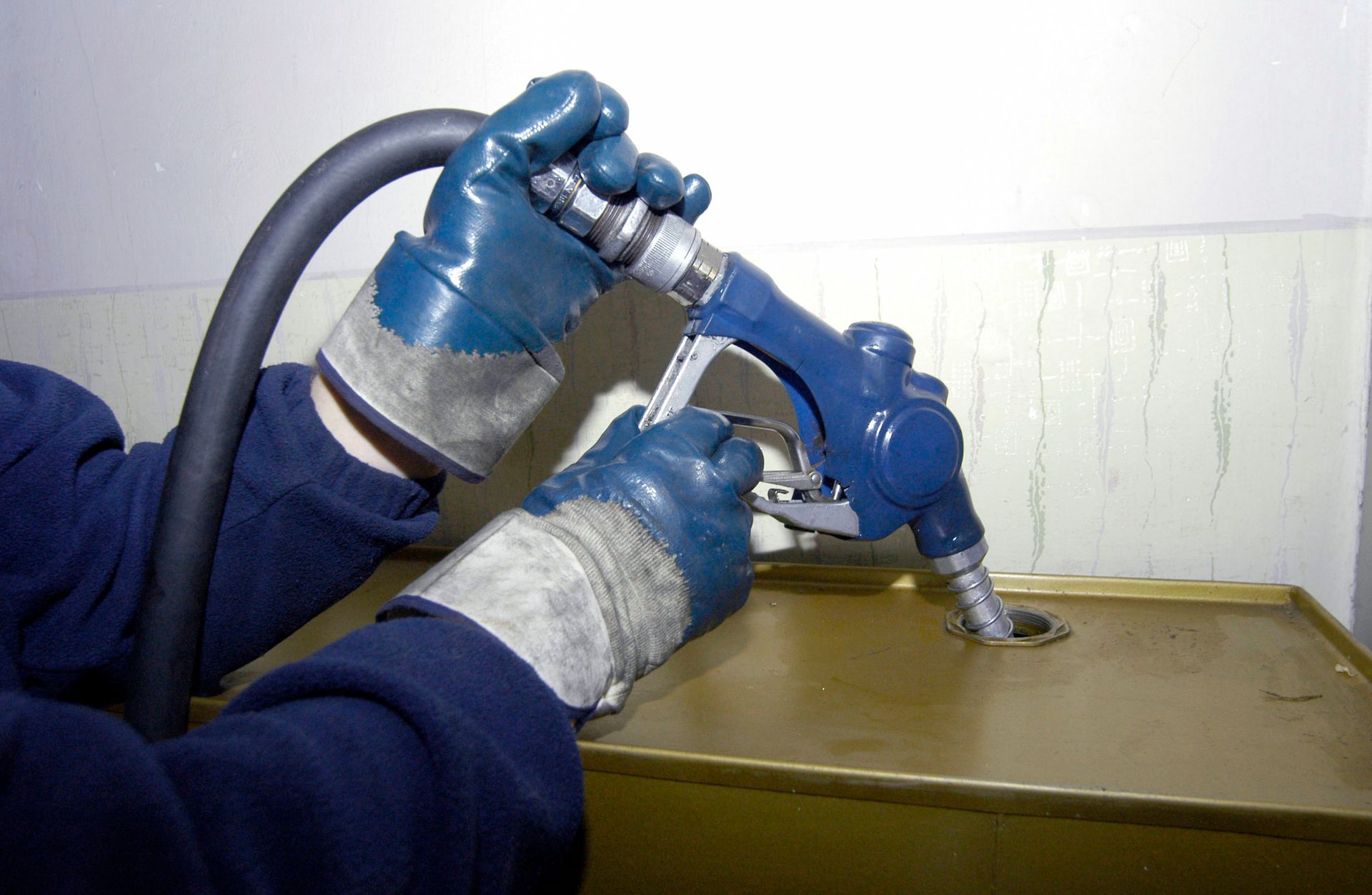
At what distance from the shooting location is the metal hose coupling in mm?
695

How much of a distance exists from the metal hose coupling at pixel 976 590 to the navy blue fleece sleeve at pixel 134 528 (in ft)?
1.40

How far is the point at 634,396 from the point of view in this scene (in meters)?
0.89

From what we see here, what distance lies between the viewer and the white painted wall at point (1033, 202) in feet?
2.40

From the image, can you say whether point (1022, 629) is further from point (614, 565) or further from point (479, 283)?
point (479, 283)

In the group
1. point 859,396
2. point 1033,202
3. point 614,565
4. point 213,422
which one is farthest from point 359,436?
point 1033,202

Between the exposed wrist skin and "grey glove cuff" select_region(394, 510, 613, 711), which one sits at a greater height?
the exposed wrist skin

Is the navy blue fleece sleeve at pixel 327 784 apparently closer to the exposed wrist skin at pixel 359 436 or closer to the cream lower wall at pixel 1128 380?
the exposed wrist skin at pixel 359 436

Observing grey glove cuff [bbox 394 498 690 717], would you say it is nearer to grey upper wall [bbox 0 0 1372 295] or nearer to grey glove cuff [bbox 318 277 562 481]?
grey glove cuff [bbox 318 277 562 481]

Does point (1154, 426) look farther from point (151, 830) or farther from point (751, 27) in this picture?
point (151, 830)

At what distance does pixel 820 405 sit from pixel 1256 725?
36cm

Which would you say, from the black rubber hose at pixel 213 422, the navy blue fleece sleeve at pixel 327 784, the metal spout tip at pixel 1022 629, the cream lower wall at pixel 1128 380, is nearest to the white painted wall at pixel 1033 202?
the cream lower wall at pixel 1128 380

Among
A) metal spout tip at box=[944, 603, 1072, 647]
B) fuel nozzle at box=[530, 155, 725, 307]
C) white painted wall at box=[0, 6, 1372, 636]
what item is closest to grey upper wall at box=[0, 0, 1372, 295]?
white painted wall at box=[0, 6, 1372, 636]

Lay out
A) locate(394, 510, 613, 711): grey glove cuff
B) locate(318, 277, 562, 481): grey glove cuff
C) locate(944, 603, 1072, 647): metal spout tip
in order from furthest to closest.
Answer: locate(944, 603, 1072, 647): metal spout tip < locate(318, 277, 562, 481): grey glove cuff < locate(394, 510, 613, 711): grey glove cuff

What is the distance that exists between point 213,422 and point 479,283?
0.20m
